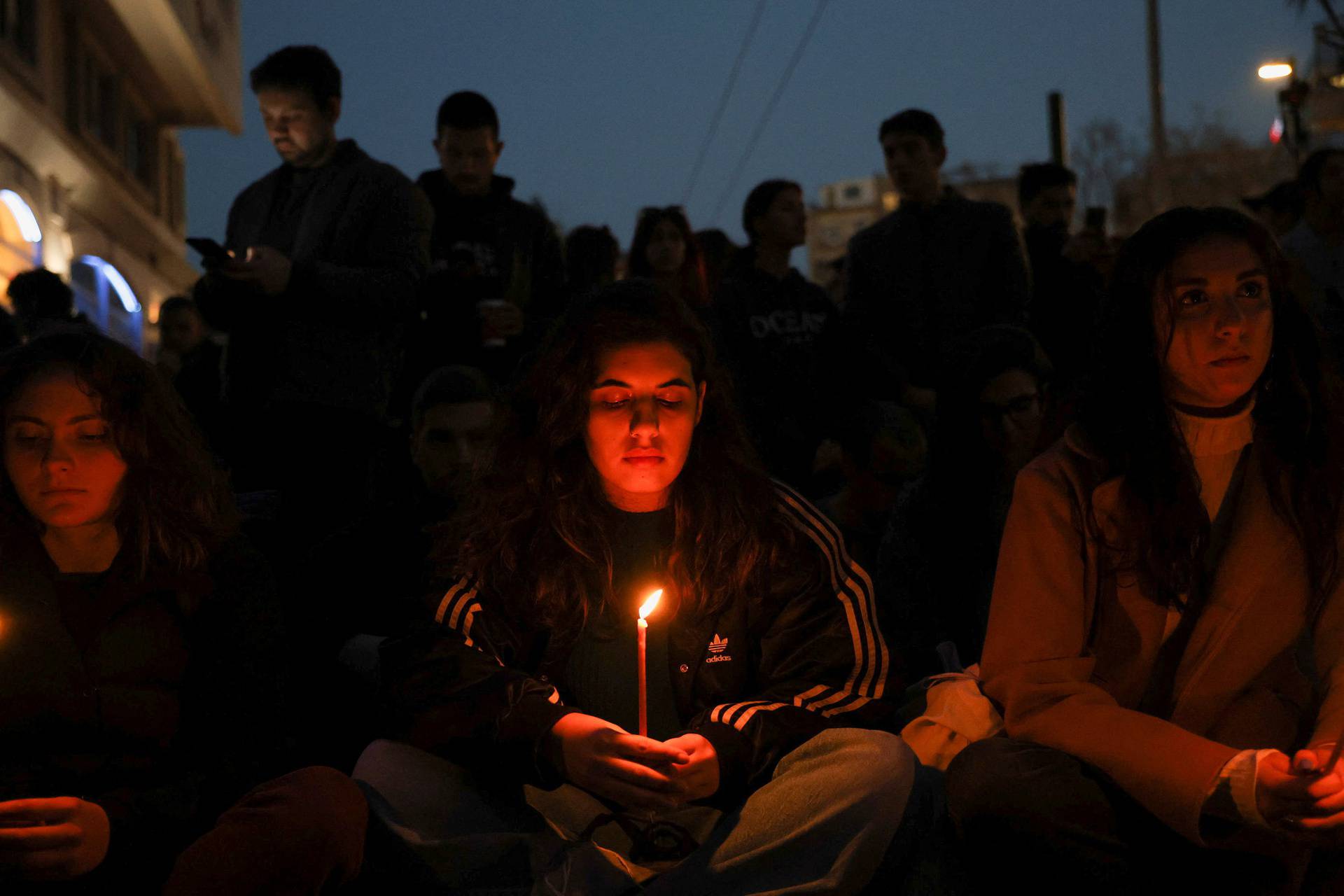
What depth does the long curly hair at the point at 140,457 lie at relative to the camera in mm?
3057

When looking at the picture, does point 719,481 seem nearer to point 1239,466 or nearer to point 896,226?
point 1239,466

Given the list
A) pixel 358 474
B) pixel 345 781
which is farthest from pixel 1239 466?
pixel 358 474

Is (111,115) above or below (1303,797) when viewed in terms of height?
above

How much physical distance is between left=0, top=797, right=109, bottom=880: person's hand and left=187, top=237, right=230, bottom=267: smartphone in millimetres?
2160

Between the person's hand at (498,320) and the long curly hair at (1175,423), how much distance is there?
265 cm

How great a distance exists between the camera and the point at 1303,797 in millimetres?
2479

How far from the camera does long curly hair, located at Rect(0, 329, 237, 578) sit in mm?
3057

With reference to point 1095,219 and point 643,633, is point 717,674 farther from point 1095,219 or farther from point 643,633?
point 1095,219

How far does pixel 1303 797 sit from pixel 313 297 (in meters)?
3.27

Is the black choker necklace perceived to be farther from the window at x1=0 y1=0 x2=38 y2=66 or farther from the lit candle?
the window at x1=0 y1=0 x2=38 y2=66

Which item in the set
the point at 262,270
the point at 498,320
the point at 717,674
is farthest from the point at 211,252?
the point at 717,674

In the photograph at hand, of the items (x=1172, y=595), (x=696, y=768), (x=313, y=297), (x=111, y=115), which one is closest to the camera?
(x=696, y=768)

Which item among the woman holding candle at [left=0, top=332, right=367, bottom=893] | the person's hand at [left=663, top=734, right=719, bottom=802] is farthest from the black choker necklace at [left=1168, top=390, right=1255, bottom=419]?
the woman holding candle at [left=0, top=332, right=367, bottom=893]

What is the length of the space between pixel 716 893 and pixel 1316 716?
129 centimetres
